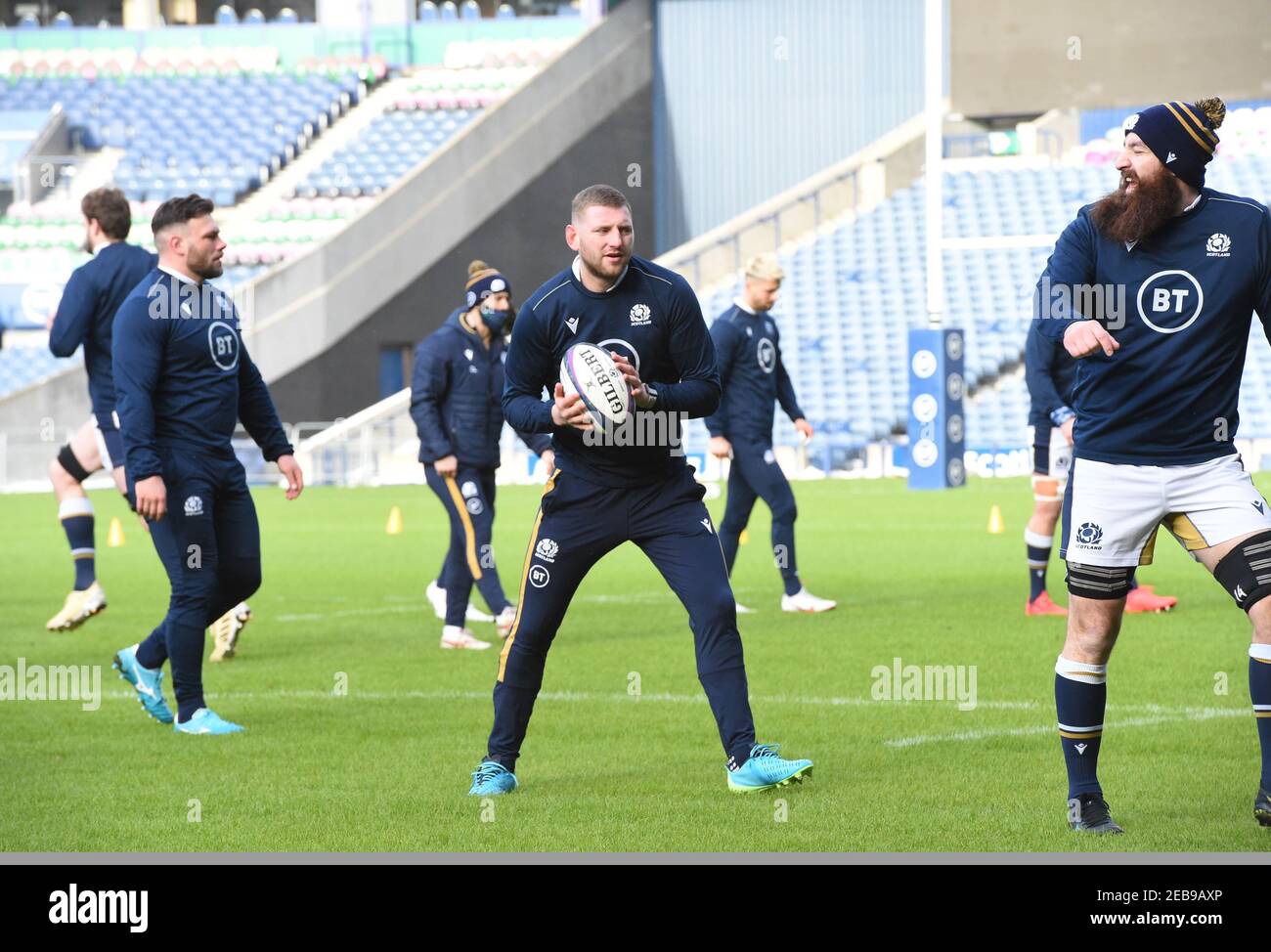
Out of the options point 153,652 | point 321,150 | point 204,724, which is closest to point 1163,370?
point 204,724

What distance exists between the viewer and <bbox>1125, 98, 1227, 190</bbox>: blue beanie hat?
582 centimetres

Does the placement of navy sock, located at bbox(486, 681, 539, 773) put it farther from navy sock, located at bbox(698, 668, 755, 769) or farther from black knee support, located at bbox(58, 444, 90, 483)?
black knee support, located at bbox(58, 444, 90, 483)

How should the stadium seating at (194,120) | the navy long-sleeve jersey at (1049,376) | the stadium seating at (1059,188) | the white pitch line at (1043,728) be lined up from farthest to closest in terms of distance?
1. the stadium seating at (194,120)
2. the stadium seating at (1059,188)
3. the navy long-sleeve jersey at (1049,376)
4. the white pitch line at (1043,728)

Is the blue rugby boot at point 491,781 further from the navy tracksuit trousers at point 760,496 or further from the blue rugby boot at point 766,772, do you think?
the navy tracksuit trousers at point 760,496

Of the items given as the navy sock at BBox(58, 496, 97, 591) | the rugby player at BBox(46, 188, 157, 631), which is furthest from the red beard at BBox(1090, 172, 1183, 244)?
the navy sock at BBox(58, 496, 97, 591)

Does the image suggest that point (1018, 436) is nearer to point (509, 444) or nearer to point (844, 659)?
point (509, 444)

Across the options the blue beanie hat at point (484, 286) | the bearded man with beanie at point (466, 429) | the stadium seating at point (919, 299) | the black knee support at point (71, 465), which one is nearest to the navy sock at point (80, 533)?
the black knee support at point (71, 465)

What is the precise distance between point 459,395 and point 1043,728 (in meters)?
4.74

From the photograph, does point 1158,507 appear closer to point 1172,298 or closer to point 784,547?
point 1172,298

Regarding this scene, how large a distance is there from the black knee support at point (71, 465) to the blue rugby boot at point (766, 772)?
654cm

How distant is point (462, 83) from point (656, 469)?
126ft

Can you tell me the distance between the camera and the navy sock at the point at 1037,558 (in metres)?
12.2

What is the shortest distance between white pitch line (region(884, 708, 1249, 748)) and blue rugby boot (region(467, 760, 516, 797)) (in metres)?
1.76

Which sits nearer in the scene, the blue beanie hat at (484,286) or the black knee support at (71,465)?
the blue beanie hat at (484,286)
